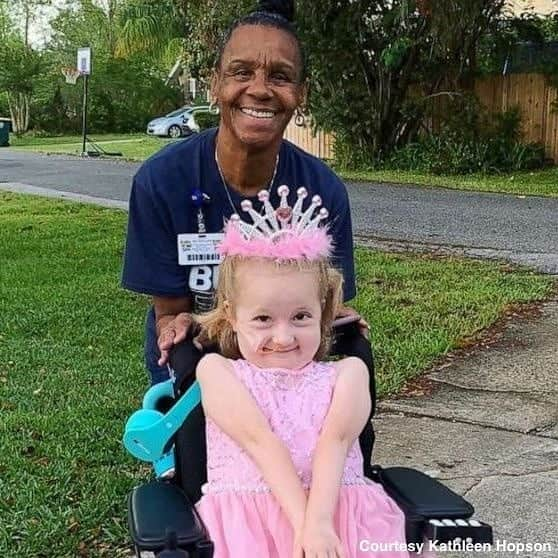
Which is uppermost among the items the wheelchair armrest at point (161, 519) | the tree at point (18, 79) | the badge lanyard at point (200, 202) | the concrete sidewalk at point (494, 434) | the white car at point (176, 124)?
the tree at point (18, 79)

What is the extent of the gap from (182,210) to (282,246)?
22.3 inches

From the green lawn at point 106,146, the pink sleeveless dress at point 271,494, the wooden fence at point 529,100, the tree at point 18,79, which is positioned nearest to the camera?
the pink sleeveless dress at point 271,494

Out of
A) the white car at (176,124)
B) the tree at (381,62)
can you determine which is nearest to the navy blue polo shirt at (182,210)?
the tree at (381,62)

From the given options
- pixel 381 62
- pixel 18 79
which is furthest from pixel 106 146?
pixel 381 62

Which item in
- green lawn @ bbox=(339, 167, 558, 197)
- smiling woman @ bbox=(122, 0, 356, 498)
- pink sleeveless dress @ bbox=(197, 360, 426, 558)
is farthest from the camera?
green lawn @ bbox=(339, 167, 558, 197)

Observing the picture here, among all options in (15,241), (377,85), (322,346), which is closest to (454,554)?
(322,346)

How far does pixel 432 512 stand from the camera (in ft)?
6.96

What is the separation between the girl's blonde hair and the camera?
230 cm

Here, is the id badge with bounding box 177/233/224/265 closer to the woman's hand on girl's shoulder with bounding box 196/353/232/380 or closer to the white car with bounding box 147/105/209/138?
the woman's hand on girl's shoulder with bounding box 196/353/232/380

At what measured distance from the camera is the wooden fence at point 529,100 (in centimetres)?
1680

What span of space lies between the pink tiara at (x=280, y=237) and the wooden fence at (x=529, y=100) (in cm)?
1463

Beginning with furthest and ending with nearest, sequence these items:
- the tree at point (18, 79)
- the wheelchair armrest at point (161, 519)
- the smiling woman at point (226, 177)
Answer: the tree at point (18, 79), the smiling woman at point (226, 177), the wheelchair armrest at point (161, 519)

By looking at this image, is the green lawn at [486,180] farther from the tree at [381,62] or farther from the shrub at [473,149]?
the tree at [381,62]

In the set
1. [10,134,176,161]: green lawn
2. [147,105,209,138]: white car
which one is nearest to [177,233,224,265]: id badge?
[10,134,176,161]: green lawn
